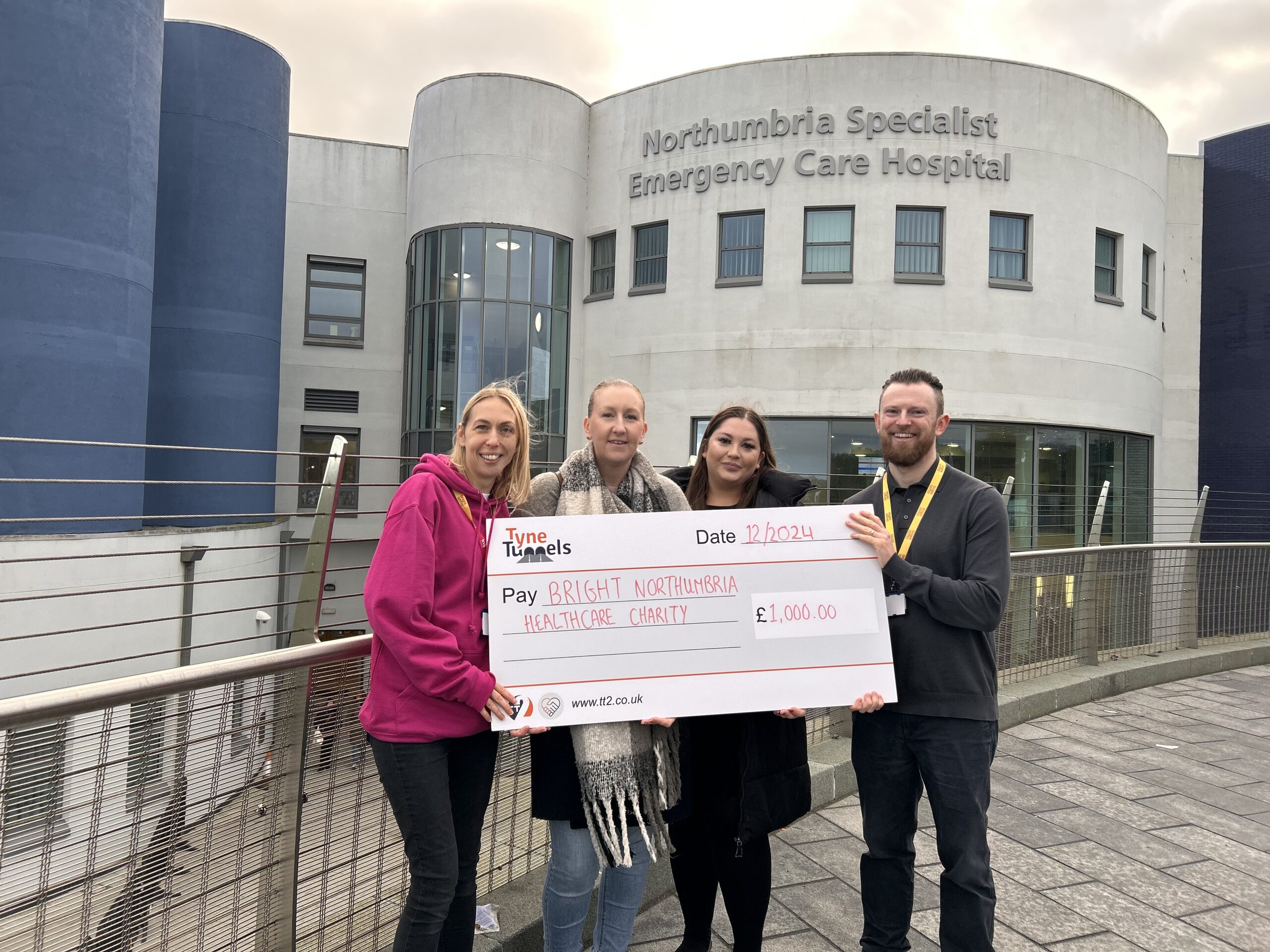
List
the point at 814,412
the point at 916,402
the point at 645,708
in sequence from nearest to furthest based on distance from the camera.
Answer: the point at 645,708 → the point at 916,402 → the point at 814,412

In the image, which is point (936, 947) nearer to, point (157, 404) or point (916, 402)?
point (916, 402)

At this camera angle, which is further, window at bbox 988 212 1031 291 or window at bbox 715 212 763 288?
window at bbox 715 212 763 288

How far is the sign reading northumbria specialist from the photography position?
17.5m

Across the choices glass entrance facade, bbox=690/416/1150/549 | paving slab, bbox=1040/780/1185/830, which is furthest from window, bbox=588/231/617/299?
paving slab, bbox=1040/780/1185/830

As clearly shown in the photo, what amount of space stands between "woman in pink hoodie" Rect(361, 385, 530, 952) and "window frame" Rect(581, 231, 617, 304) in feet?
58.4

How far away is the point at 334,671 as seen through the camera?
2.71 m

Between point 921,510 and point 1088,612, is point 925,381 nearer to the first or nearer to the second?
point 921,510

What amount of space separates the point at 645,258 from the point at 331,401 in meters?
9.92

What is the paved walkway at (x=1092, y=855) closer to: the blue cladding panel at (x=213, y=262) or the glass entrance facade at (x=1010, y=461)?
the glass entrance facade at (x=1010, y=461)

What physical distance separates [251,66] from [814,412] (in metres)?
15.5

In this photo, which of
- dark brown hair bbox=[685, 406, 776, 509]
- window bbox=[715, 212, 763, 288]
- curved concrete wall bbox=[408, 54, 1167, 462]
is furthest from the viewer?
window bbox=[715, 212, 763, 288]

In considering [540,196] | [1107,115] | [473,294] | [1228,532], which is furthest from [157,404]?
[1228,532]

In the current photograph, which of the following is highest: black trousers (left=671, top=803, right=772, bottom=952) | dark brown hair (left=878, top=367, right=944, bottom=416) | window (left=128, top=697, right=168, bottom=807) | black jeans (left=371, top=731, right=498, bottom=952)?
dark brown hair (left=878, top=367, right=944, bottom=416)

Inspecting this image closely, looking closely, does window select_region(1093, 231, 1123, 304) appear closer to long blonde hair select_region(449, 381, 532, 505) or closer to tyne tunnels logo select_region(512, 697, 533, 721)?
long blonde hair select_region(449, 381, 532, 505)
